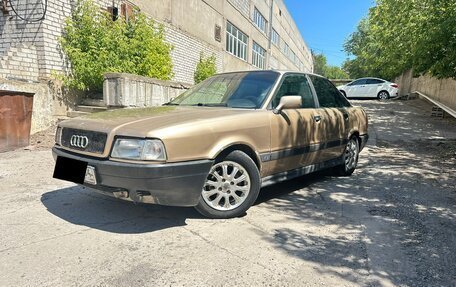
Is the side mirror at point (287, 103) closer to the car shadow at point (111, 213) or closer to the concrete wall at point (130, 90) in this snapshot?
the car shadow at point (111, 213)

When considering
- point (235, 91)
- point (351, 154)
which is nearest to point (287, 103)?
point (235, 91)

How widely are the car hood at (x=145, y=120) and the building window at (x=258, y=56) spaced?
928 inches

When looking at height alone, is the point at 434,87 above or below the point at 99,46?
below

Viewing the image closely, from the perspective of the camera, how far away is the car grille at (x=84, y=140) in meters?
3.16

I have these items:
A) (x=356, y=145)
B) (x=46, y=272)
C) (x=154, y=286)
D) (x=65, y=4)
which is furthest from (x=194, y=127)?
(x=65, y=4)

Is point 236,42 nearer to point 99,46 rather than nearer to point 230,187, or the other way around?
point 99,46

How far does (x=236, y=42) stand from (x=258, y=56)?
6444 millimetres

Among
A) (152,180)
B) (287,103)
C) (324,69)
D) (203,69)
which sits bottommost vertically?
(152,180)

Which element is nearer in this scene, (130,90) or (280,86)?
(280,86)

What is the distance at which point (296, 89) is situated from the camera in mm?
4566

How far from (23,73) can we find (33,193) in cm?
464

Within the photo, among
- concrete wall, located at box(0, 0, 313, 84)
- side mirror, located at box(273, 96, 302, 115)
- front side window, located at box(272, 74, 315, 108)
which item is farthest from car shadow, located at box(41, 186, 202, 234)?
concrete wall, located at box(0, 0, 313, 84)

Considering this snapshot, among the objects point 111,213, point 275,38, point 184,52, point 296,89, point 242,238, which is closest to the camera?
point 242,238

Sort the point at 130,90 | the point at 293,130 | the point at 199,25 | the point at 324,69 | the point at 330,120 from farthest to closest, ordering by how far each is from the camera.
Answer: the point at 324,69 → the point at 199,25 → the point at 130,90 → the point at 330,120 → the point at 293,130
